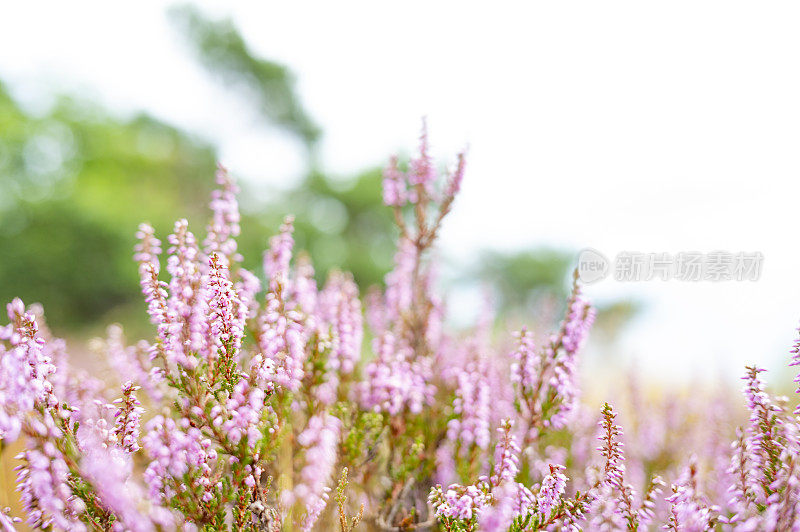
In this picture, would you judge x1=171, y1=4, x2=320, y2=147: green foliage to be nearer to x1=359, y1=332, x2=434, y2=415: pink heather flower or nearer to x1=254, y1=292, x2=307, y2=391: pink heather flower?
A: x1=359, y1=332, x2=434, y2=415: pink heather flower

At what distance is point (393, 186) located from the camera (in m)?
4.07

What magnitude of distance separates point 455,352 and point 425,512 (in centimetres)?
230

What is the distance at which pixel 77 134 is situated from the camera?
2048cm

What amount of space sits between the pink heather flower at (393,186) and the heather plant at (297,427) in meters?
0.02

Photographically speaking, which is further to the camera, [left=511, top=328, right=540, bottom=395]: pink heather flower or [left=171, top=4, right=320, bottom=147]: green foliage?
[left=171, top=4, right=320, bottom=147]: green foliage

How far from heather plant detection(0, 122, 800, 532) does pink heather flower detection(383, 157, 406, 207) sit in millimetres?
16

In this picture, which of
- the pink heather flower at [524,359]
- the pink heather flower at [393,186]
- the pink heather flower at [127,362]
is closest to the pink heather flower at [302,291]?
the pink heather flower at [393,186]

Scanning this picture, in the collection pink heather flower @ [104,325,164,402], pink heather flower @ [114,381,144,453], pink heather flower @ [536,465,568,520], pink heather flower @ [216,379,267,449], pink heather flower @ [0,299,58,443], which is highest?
pink heather flower @ [0,299,58,443]

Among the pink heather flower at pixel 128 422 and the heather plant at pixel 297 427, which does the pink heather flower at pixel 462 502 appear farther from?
the pink heather flower at pixel 128 422

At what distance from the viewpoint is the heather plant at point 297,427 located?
6.53 ft

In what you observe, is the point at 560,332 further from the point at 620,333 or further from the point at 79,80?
the point at 79,80

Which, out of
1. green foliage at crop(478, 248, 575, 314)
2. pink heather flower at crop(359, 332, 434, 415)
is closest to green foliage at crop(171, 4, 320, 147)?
green foliage at crop(478, 248, 575, 314)

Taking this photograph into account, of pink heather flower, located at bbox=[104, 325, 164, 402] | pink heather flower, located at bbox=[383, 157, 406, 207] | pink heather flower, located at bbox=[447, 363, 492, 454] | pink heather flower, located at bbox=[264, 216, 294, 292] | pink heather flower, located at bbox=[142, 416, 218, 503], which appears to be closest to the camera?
pink heather flower, located at bbox=[142, 416, 218, 503]

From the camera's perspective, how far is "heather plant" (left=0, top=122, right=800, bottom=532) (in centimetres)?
199
